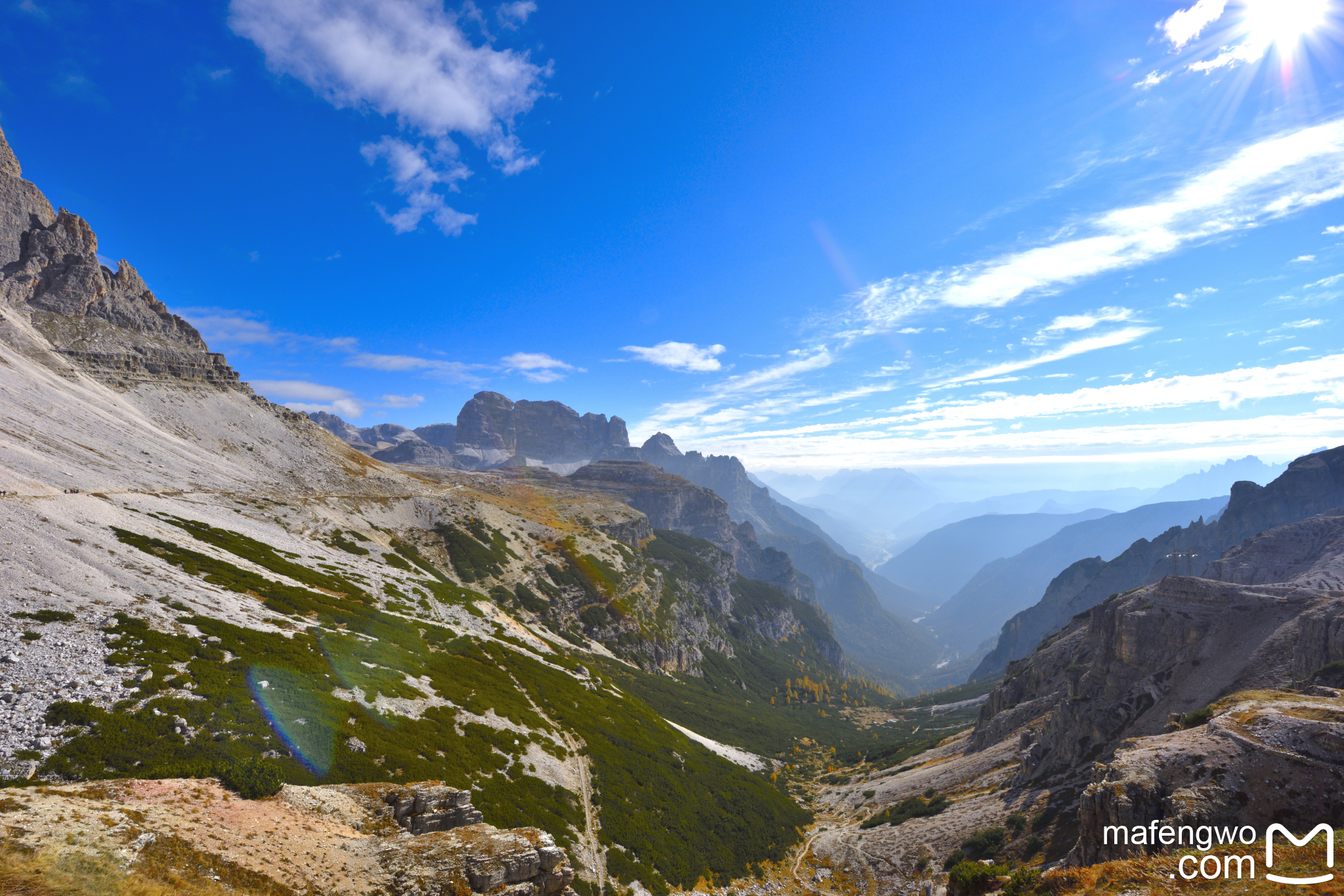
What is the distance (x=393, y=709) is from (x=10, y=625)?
2043 centimetres

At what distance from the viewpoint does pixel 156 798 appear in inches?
694

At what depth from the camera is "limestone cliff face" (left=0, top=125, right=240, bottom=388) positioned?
124 metres

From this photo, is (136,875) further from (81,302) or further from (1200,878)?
(81,302)

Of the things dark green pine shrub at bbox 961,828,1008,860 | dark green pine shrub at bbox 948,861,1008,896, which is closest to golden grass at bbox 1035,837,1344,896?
dark green pine shrub at bbox 948,861,1008,896

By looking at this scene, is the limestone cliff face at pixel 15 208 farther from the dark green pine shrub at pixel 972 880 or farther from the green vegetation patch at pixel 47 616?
the dark green pine shrub at pixel 972 880

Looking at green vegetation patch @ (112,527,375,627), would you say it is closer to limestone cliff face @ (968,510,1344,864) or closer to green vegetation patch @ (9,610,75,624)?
green vegetation patch @ (9,610,75,624)

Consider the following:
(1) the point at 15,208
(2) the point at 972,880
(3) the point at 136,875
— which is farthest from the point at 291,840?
(1) the point at 15,208

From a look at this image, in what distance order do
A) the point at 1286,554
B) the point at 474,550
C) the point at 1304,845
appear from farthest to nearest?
the point at 474,550, the point at 1286,554, the point at 1304,845

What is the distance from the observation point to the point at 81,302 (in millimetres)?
134875

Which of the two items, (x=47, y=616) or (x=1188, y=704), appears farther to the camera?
(x=1188, y=704)

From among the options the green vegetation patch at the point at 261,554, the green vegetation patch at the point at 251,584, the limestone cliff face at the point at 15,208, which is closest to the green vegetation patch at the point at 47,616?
the green vegetation patch at the point at 251,584

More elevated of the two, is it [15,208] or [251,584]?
[15,208]

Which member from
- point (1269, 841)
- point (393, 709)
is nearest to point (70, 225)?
point (393, 709)

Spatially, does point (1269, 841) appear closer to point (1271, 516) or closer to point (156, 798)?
point (156, 798)
